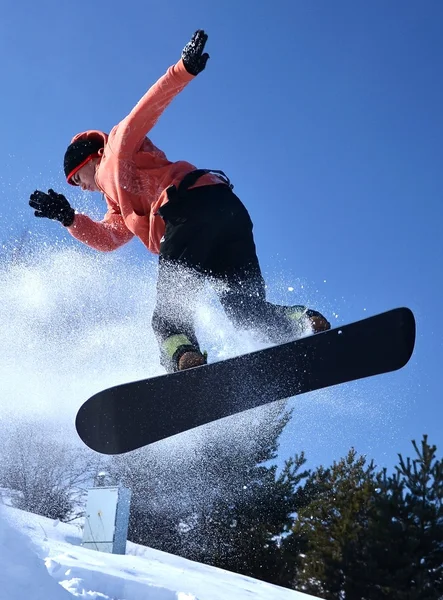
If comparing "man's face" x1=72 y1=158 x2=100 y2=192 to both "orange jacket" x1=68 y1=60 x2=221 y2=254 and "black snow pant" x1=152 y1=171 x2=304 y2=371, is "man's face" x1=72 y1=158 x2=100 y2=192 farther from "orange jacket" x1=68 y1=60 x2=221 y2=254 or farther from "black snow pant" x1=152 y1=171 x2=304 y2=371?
"black snow pant" x1=152 y1=171 x2=304 y2=371

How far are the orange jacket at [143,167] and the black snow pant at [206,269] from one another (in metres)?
0.13

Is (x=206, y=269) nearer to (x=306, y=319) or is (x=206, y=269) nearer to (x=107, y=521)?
(x=306, y=319)

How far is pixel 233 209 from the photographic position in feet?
11.0

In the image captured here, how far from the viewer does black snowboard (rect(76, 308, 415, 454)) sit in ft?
9.46

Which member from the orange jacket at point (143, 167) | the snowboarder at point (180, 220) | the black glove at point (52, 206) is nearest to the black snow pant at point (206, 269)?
the snowboarder at point (180, 220)

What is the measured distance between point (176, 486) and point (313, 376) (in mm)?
14178

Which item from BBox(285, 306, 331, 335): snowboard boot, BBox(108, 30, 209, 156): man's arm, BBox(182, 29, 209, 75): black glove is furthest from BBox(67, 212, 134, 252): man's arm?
BBox(285, 306, 331, 335): snowboard boot

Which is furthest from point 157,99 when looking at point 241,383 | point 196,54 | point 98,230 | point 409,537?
point 409,537

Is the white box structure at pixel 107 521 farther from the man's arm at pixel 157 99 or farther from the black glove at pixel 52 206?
the man's arm at pixel 157 99

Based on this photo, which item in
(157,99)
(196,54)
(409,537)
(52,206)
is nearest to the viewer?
(196,54)

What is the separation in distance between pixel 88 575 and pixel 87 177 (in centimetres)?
310

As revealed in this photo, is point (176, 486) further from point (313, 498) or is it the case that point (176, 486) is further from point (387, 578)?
point (387, 578)

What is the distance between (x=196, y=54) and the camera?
296 centimetres

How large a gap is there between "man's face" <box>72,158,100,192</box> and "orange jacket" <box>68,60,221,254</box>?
A: 8 cm
